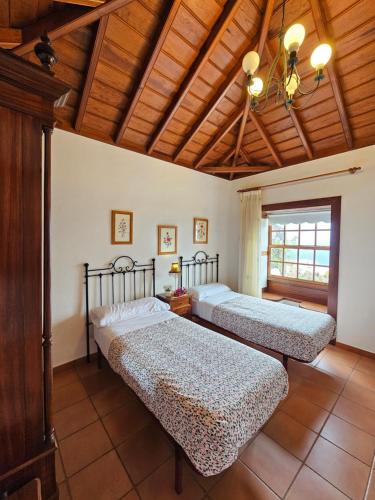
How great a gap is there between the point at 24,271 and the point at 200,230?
322cm

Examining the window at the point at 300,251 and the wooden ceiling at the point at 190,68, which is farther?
the window at the point at 300,251

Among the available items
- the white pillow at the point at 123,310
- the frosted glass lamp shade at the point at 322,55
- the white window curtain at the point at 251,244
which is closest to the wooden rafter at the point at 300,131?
the white window curtain at the point at 251,244

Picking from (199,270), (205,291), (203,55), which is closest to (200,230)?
(199,270)

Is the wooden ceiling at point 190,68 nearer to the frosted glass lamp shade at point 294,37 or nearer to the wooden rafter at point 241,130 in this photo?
the wooden rafter at point 241,130

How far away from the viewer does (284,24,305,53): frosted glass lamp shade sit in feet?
4.52

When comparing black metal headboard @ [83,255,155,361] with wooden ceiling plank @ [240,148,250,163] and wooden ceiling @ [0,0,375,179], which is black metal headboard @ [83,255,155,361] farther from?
wooden ceiling plank @ [240,148,250,163]

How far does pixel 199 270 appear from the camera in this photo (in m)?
3.98

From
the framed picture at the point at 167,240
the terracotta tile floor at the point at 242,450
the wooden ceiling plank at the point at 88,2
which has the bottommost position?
the terracotta tile floor at the point at 242,450

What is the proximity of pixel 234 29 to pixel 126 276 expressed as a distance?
10.00 feet

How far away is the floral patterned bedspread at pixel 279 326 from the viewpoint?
2.26 meters

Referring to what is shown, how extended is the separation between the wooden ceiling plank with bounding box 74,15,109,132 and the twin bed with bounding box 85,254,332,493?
1748mm

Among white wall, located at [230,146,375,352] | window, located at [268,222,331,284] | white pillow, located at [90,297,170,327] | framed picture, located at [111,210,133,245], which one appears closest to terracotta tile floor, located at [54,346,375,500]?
white pillow, located at [90,297,170,327]

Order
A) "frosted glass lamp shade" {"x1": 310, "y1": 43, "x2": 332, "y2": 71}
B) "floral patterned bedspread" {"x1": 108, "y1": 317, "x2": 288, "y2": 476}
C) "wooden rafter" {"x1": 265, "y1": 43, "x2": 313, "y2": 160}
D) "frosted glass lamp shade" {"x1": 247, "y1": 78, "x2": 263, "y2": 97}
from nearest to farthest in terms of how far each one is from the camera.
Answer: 1. "floral patterned bedspread" {"x1": 108, "y1": 317, "x2": 288, "y2": 476}
2. "frosted glass lamp shade" {"x1": 310, "y1": 43, "x2": 332, "y2": 71}
3. "frosted glass lamp shade" {"x1": 247, "y1": 78, "x2": 263, "y2": 97}
4. "wooden rafter" {"x1": 265, "y1": 43, "x2": 313, "y2": 160}

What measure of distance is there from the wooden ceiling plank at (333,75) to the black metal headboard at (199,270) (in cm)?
269
